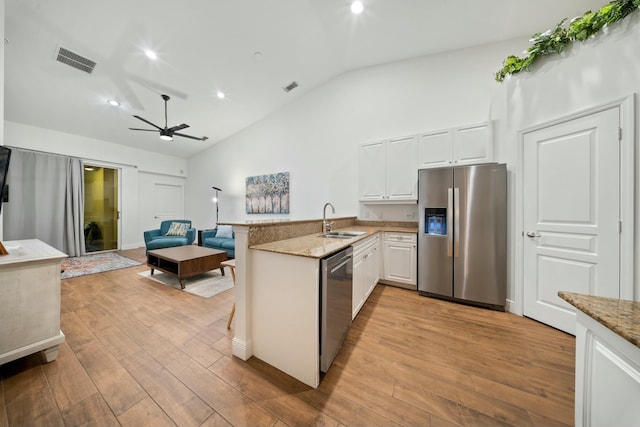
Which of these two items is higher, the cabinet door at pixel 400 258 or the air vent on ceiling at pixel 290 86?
the air vent on ceiling at pixel 290 86

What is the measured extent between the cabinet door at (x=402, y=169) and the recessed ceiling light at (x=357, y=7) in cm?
170

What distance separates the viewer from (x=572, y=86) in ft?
6.59

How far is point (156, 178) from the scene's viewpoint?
6445 mm

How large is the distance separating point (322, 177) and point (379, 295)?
252 cm

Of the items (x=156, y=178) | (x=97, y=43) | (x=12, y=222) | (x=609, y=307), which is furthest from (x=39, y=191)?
(x=609, y=307)

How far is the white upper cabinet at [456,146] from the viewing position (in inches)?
109

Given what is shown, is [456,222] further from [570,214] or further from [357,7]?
[357,7]

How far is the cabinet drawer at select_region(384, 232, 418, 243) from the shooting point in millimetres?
3027

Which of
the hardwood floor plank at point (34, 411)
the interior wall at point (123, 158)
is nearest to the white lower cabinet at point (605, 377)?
the hardwood floor plank at point (34, 411)

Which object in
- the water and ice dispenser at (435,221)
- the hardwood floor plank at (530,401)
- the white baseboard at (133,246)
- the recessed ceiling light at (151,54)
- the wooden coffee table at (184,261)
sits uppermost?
the recessed ceiling light at (151,54)

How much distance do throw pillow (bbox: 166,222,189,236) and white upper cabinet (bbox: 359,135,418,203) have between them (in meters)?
4.35

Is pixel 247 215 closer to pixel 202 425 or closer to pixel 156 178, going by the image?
pixel 156 178

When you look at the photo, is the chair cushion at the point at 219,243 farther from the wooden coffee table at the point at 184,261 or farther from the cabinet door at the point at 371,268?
the cabinet door at the point at 371,268

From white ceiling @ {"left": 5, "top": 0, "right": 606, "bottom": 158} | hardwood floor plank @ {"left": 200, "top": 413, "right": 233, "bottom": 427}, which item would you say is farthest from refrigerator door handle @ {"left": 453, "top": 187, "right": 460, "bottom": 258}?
hardwood floor plank @ {"left": 200, "top": 413, "right": 233, "bottom": 427}
